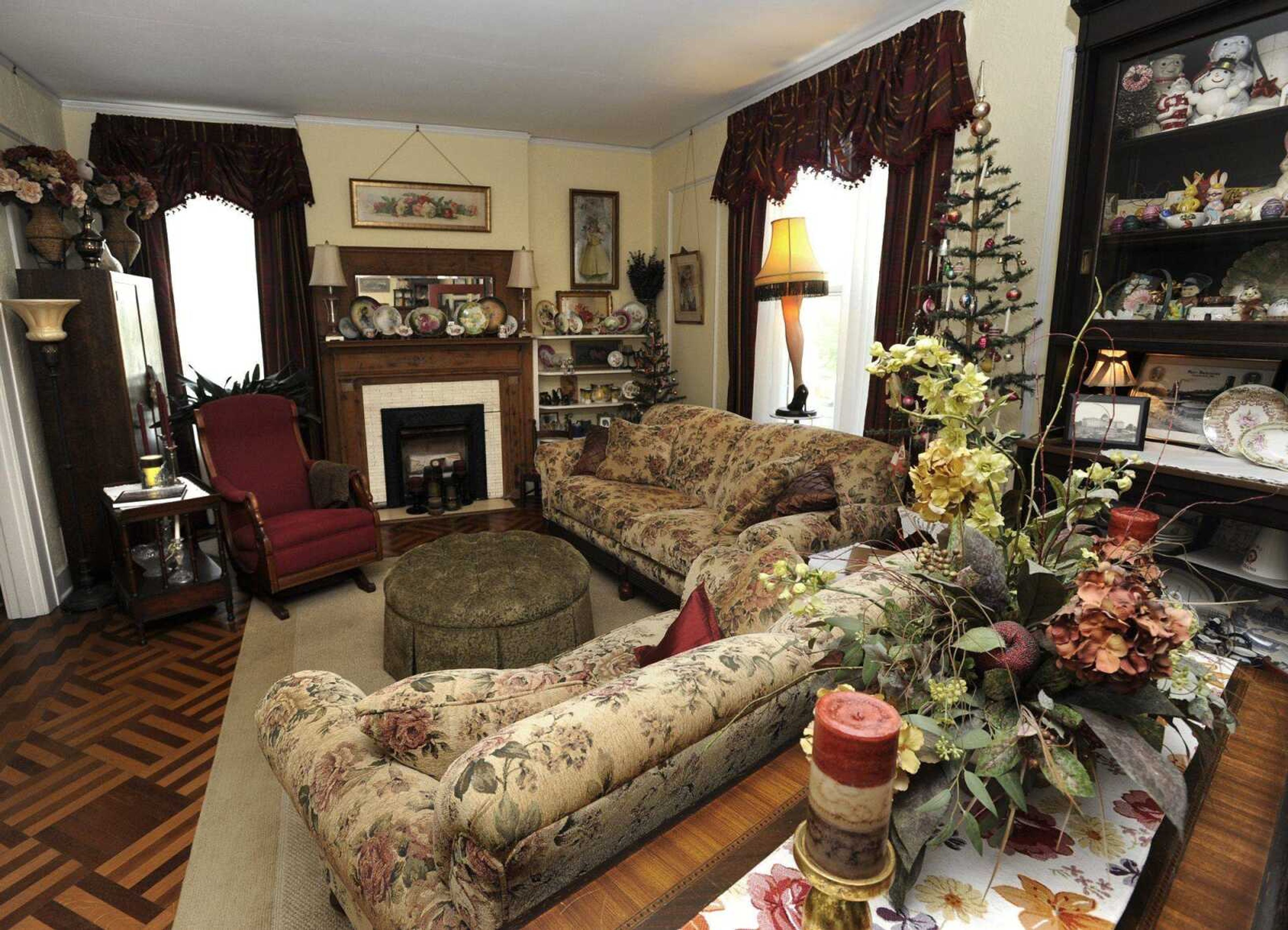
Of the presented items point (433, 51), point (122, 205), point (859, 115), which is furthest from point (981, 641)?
point (122, 205)

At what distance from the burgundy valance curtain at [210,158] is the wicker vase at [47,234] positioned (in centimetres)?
118

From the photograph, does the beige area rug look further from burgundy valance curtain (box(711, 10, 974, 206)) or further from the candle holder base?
burgundy valance curtain (box(711, 10, 974, 206))

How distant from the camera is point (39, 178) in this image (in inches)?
132

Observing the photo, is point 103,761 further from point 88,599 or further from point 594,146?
point 594,146

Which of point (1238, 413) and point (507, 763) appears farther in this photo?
point (1238, 413)

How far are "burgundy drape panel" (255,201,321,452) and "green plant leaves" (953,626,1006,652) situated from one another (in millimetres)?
5139

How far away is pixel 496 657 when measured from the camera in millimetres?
2639

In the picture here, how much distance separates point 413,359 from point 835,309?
3.19 m

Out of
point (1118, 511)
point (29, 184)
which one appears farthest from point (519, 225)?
point (1118, 511)

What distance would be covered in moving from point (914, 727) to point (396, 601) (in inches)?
93.3

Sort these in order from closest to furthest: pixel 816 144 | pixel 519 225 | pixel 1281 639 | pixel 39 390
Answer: pixel 1281 639 < pixel 39 390 < pixel 816 144 < pixel 519 225

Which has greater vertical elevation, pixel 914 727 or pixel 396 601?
pixel 914 727

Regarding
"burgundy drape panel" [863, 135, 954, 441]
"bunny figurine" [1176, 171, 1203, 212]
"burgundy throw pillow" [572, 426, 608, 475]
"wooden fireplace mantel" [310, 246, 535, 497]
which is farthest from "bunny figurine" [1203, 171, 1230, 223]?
"wooden fireplace mantel" [310, 246, 535, 497]

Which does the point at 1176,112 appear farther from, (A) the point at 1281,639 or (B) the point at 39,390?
(B) the point at 39,390
